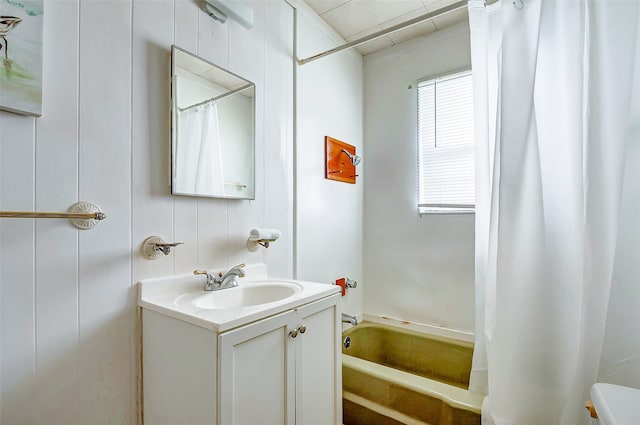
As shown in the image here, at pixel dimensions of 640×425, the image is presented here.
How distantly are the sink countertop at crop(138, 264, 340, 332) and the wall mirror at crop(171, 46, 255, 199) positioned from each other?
35 cm

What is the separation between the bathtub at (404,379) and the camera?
4.50 feet

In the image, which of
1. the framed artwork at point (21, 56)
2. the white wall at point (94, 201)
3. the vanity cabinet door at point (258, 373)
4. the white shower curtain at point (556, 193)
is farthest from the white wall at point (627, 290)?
the framed artwork at point (21, 56)

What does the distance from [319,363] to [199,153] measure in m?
0.96

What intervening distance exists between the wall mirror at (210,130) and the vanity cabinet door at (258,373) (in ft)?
2.03

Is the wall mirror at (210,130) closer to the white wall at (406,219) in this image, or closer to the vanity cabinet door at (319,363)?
the vanity cabinet door at (319,363)

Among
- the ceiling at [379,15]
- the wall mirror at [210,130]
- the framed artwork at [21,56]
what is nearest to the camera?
the framed artwork at [21,56]

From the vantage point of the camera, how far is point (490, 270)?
4.59 feet

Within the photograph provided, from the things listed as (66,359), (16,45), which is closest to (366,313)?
(66,359)

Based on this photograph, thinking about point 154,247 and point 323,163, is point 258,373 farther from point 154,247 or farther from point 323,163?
point 323,163

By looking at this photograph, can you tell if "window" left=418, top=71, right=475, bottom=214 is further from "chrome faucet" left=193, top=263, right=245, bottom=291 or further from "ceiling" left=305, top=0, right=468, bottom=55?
"chrome faucet" left=193, top=263, right=245, bottom=291

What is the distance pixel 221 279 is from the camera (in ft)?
4.23

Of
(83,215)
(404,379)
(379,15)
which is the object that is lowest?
(404,379)

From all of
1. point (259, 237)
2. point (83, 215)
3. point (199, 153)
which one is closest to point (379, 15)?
point (199, 153)

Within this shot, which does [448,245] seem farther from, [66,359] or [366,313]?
[66,359]
